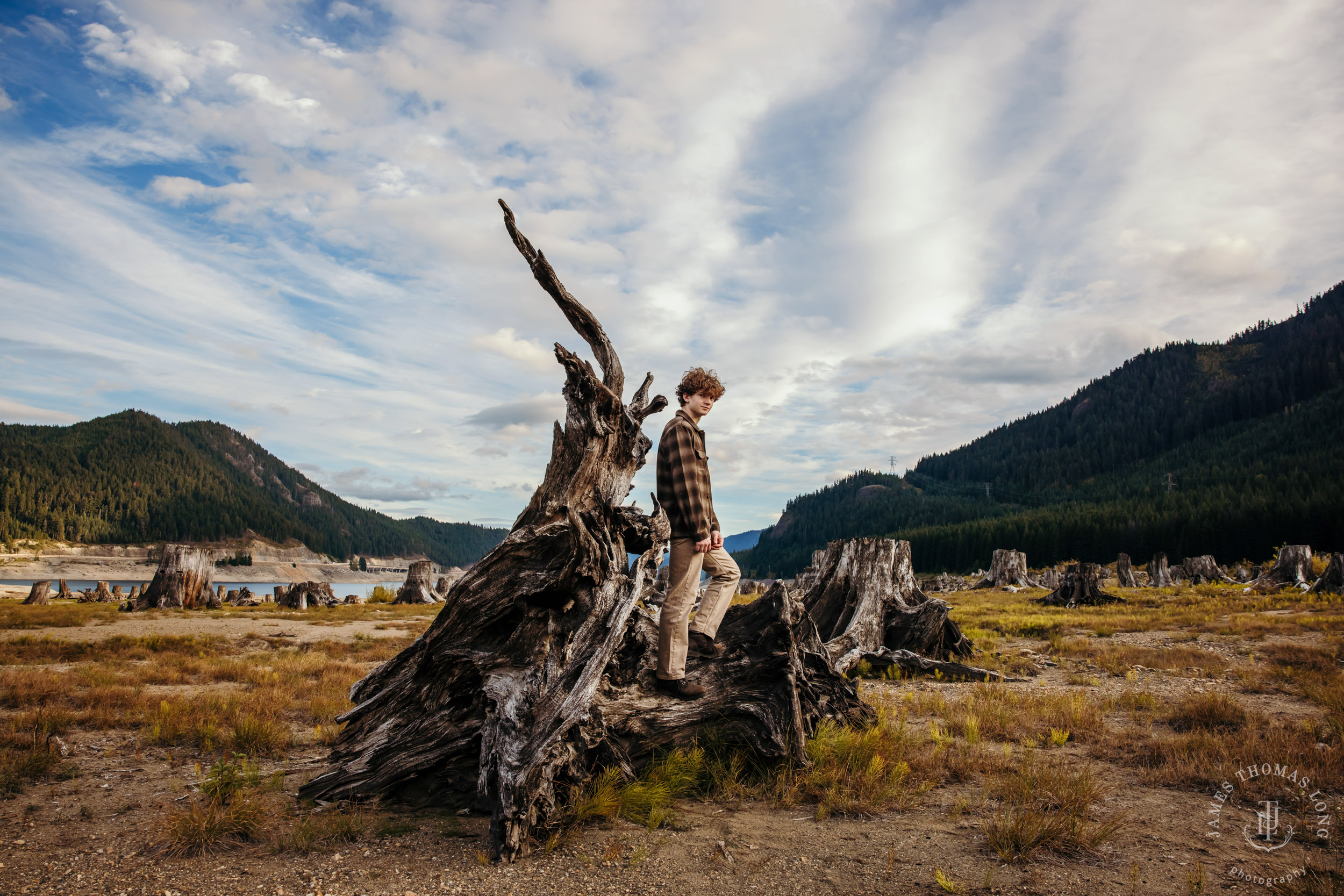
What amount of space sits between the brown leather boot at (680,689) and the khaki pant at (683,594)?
51mm

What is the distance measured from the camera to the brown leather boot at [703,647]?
607cm

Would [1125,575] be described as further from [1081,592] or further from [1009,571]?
[1081,592]

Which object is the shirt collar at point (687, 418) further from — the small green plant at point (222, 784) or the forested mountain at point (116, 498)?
the forested mountain at point (116, 498)

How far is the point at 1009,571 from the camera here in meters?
38.5

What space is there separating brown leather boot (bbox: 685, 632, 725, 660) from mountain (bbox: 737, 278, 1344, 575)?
Answer: 81.5 m

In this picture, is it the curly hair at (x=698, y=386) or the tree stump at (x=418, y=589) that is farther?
the tree stump at (x=418, y=589)

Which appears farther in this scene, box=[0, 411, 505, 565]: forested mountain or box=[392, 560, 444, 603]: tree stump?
box=[0, 411, 505, 565]: forested mountain

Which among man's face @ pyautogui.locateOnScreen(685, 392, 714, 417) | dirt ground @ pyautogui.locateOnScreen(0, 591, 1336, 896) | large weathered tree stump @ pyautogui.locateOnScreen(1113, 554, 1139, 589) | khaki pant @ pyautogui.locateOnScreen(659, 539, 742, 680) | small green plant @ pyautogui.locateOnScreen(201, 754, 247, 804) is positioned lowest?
large weathered tree stump @ pyautogui.locateOnScreen(1113, 554, 1139, 589)

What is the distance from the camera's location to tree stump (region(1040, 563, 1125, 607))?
2391 cm

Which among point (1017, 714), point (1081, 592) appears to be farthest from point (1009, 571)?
point (1017, 714)

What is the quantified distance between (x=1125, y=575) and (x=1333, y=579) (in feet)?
48.6

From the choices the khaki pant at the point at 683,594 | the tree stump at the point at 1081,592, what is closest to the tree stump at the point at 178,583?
the khaki pant at the point at 683,594

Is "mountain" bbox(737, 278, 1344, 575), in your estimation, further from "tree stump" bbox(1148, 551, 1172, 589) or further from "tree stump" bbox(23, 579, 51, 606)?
"tree stump" bbox(23, 579, 51, 606)

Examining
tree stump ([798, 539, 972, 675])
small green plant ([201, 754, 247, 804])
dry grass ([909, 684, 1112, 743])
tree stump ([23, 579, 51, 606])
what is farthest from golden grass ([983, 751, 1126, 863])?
tree stump ([23, 579, 51, 606])
